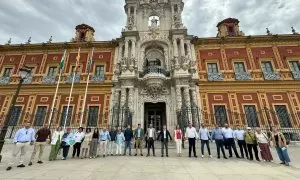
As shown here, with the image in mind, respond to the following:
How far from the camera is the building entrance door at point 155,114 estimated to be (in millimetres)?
17234

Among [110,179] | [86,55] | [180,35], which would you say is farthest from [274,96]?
[86,55]

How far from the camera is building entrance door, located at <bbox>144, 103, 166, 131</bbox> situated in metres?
17.2

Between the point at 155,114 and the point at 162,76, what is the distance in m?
4.15

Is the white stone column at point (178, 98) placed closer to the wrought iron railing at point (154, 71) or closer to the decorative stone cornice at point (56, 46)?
the wrought iron railing at point (154, 71)

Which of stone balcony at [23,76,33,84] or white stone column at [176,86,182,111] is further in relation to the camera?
stone balcony at [23,76,33,84]

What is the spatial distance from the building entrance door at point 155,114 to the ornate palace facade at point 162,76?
101 mm

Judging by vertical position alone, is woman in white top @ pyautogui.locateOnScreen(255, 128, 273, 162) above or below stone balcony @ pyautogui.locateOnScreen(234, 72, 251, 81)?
below

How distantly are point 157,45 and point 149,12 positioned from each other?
4830mm

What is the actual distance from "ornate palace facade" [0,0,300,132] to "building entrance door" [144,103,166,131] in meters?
0.10

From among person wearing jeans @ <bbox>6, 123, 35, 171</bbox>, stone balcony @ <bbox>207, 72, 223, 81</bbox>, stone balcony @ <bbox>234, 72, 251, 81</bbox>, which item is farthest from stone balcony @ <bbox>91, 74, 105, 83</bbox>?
stone balcony @ <bbox>234, 72, 251, 81</bbox>

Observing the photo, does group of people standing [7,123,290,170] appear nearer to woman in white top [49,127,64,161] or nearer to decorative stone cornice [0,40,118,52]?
woman in white top [49,127,64,161]

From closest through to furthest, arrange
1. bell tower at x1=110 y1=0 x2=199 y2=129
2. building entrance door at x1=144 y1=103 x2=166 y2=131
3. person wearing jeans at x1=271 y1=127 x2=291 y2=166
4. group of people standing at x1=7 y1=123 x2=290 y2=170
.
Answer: person wearing jeans at x1=271 y1=127 x2=291 y2=166
group of people standing at x1=7 y1=123 x2=290 y2=170
bell tower at x1=110 y1=0 x2=199 y2=129
building entrance door at x1=144 y1=103 x2=166 y2=131

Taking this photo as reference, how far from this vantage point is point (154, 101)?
16531 mm

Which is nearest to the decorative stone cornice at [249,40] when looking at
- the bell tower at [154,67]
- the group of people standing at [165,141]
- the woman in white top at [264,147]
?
the bell tower at [154,67]
